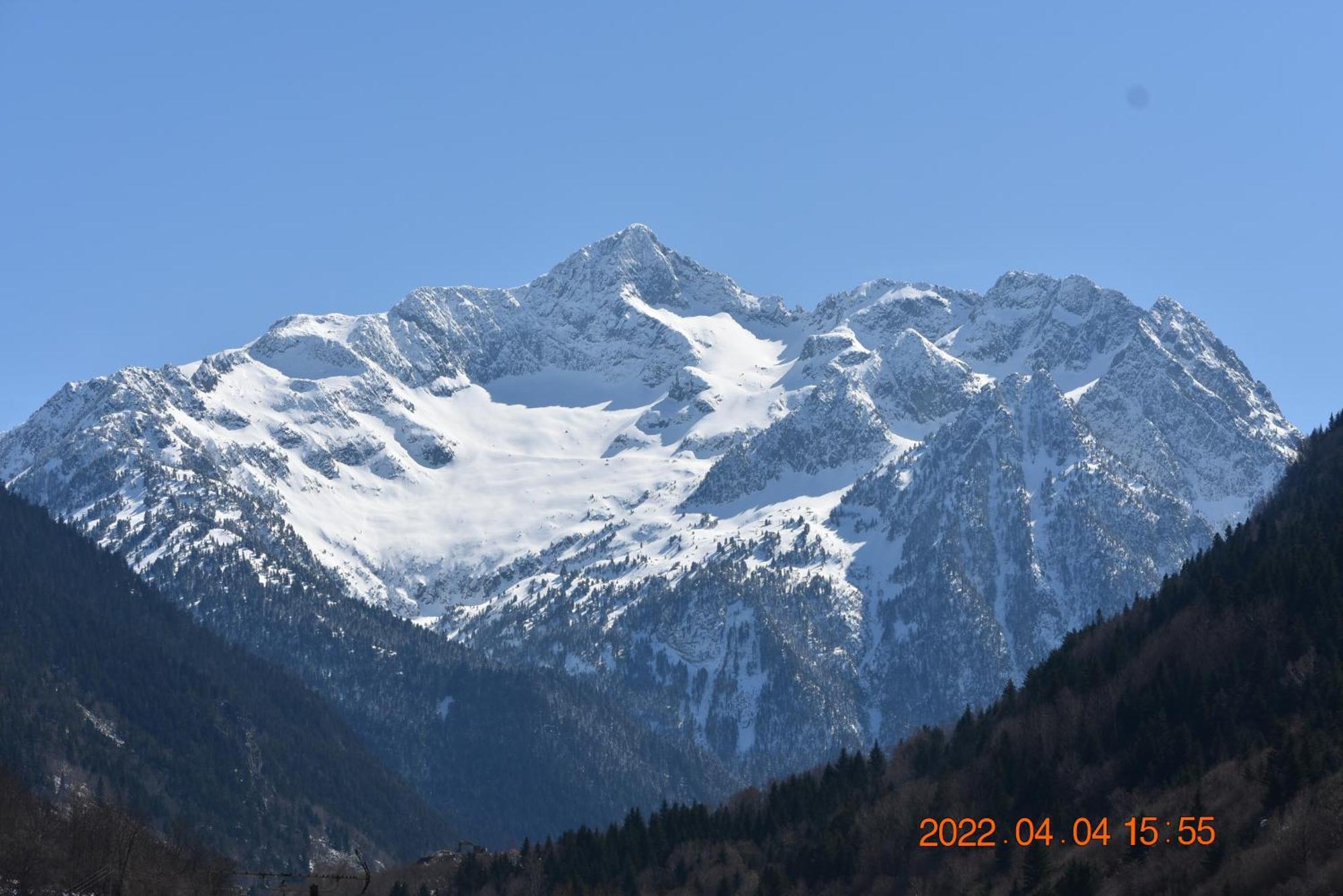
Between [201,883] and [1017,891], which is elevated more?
[201,883]

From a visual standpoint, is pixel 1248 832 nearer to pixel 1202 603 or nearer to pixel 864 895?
pixel 864 895

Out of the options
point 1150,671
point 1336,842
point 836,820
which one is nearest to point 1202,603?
point 1150,671

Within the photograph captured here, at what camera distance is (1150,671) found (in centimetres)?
19275

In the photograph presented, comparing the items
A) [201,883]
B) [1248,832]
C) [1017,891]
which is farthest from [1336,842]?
[201,883]

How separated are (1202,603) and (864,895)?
53.2 m

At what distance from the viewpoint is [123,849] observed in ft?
579

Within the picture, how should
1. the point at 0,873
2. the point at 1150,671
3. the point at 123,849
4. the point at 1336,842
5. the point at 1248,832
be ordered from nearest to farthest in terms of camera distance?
the point at 1336,842
the point at 1248,832
the point at 0,873
the point at 123,849
the point at 1150,671

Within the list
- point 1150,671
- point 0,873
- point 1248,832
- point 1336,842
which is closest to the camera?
point 1336,842

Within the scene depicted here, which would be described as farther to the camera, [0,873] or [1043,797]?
[1043,797]

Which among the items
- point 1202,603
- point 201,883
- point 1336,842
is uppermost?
point 1202,603
